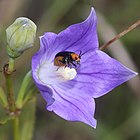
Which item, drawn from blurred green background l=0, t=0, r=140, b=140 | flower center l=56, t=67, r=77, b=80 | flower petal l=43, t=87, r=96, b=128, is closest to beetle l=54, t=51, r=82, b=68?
flower center l=56, t=67, r=77, b=80

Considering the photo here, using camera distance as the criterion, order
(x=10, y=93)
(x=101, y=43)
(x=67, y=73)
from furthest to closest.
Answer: (x=101, y=43), (x=67, y=73), (x=10, y=93)

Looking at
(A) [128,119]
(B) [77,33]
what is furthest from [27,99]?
(A) [128,119]

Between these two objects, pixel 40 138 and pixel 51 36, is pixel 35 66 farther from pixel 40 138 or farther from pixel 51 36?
pixel 40 138

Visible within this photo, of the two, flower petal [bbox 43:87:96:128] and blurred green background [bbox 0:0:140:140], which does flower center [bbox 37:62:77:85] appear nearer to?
flower petal [bbox 43:87:96:128]

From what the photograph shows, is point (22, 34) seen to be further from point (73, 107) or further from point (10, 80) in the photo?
point (73, 107)

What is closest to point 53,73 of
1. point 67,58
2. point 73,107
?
point 67,58

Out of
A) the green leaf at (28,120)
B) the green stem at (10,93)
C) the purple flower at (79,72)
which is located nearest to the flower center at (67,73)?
the purple flower at (79,72)
